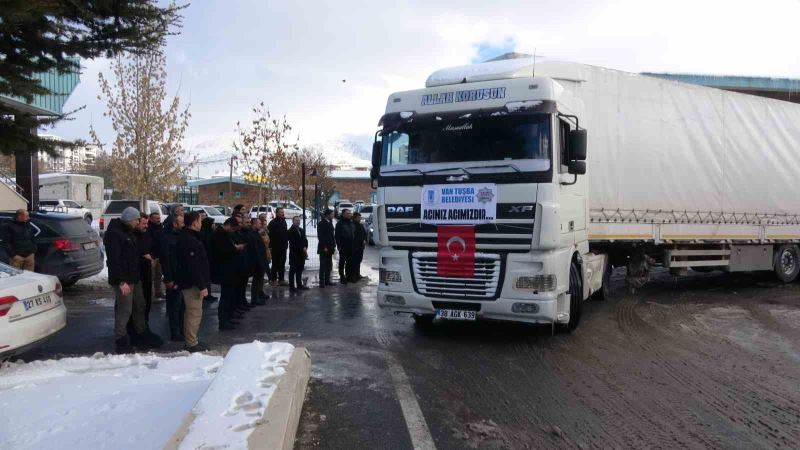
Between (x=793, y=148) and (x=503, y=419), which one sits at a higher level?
(x=793, y=148)

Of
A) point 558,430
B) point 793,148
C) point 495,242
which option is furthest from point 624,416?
point 793,148

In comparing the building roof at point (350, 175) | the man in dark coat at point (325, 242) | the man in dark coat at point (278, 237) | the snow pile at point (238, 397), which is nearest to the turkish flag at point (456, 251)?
the snow pile at point (238, 397)

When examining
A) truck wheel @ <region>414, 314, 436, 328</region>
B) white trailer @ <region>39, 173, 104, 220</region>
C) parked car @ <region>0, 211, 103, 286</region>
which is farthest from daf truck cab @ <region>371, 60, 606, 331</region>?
white trailer @ <region>39, 173, 104, 220</region>

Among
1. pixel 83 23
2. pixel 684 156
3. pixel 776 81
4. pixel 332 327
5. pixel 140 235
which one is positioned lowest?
pixel 332 327

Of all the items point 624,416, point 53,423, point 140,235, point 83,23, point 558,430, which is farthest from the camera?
point 140,235

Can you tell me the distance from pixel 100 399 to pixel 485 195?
4599 millimetres

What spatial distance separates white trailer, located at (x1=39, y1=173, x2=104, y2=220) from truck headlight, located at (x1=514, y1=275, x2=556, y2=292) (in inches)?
1486

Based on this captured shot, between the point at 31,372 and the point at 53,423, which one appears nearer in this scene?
the point at 53,423

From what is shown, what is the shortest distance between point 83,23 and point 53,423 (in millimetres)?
4848

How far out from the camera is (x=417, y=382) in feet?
18.9

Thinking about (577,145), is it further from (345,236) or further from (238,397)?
(345,236)

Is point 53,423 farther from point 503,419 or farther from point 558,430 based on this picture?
point 558,430

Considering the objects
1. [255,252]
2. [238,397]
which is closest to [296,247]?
[255,252]

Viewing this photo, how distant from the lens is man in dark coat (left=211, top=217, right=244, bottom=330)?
8.62 meters
